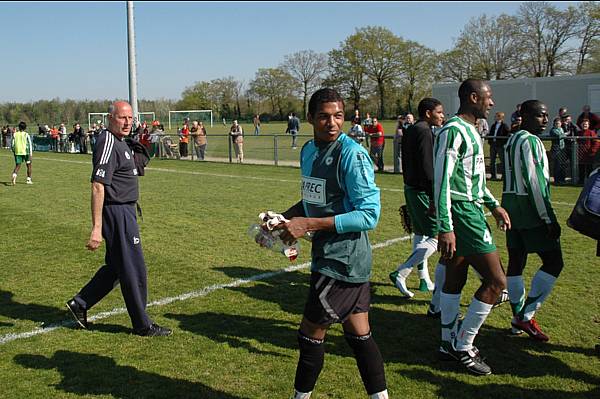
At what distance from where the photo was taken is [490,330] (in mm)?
5281

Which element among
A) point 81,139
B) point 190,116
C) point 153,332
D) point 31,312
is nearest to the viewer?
point 153,332

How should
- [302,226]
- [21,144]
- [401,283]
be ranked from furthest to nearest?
[21,144], [401,283], [302,226]

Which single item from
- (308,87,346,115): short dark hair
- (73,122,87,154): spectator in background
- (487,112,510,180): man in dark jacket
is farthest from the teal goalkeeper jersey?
(73,122,87,154): spectator in background

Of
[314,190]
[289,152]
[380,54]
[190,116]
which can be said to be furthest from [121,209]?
[380,54]

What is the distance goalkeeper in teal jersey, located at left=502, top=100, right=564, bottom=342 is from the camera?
475 centimetres

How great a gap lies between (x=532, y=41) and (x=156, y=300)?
194 feet

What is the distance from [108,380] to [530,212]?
3.58m

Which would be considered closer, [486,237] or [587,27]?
[486,237]

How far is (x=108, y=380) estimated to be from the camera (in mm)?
4383

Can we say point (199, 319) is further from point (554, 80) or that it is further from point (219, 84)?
point (219, 84)

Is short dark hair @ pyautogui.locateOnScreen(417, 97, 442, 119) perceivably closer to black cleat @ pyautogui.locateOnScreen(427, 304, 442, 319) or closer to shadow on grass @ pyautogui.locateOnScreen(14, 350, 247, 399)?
black cleat @ pyautogui.locateOnScreen(427, 304, 442, 319)

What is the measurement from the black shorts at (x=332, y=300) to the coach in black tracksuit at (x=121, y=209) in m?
2.39

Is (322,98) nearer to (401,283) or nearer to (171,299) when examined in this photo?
(401,283)

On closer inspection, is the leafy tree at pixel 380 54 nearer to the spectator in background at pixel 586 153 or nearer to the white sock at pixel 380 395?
the spectator in background at pixel 586 153
